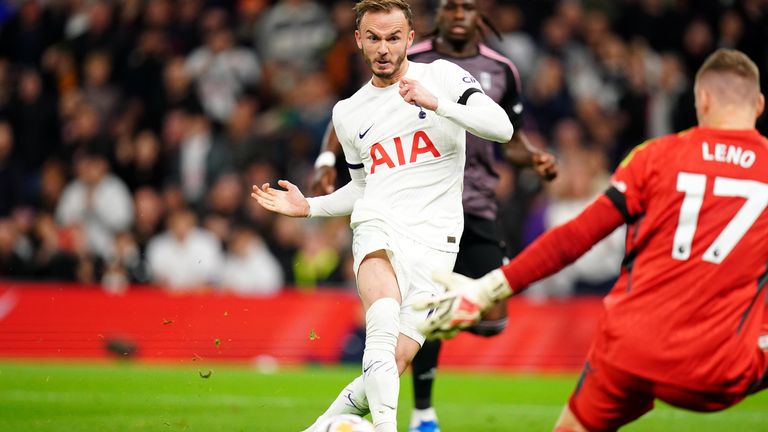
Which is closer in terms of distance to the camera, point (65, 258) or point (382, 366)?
point (382, 366)

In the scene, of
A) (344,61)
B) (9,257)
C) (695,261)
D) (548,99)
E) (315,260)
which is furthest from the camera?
(344,61)

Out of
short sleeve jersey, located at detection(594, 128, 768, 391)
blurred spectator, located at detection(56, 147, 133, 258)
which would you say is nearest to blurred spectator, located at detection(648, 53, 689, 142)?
blurred spectator, located at detection(56, 147, 133, 258)

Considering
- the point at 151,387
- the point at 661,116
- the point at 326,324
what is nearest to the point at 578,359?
the point at 326,324

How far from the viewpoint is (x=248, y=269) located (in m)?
16.6

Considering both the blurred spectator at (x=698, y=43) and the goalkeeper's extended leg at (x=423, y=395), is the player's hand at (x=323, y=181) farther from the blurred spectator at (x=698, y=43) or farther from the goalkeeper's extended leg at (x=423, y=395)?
the blurred spectator at (x=698, y=43)

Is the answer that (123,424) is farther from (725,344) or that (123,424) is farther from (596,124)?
(596,124)

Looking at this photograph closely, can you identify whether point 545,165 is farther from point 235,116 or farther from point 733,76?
point 235,116

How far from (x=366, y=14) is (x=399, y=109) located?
0.58m

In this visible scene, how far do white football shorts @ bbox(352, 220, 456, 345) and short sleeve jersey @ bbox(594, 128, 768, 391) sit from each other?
70.1 inches

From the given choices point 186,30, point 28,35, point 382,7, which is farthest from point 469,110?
point 28,35

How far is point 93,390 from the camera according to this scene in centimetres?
1191

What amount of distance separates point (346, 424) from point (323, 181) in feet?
7.83

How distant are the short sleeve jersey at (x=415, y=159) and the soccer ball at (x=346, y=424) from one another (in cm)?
111

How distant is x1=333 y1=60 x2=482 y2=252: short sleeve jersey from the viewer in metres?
7.08
